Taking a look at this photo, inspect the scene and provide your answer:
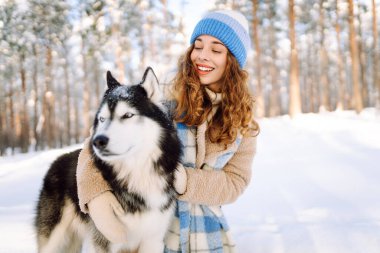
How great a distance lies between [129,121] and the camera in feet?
6.83

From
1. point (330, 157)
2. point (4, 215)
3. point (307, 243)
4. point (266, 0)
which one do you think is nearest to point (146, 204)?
point (307, 243)

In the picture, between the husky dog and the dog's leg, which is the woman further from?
the dog's leg

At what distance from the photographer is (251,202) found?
594 cm

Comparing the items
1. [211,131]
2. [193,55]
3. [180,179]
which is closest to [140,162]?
[180,179]

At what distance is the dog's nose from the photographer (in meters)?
1.88

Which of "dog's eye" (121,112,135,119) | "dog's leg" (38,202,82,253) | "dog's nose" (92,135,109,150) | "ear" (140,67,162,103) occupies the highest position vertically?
"ear" (140,67,162,103)

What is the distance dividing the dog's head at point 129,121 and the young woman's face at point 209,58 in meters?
0.40

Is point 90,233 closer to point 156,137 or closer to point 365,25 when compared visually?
point 156,137

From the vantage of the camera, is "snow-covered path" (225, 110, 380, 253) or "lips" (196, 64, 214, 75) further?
"snow-covered path" (225, 110, 380, 253)

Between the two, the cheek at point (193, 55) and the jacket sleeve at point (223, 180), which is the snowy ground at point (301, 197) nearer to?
the jacket sleeve at point (223, 180)

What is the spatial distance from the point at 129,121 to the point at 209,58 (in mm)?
791

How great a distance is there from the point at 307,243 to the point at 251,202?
8.46ft

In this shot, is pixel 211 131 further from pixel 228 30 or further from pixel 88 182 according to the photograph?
pixel 88 182

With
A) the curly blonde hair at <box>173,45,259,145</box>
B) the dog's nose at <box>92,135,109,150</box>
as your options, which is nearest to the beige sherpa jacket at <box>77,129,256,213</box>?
the curly blonde hair at <box>173,45,259,145</box>
